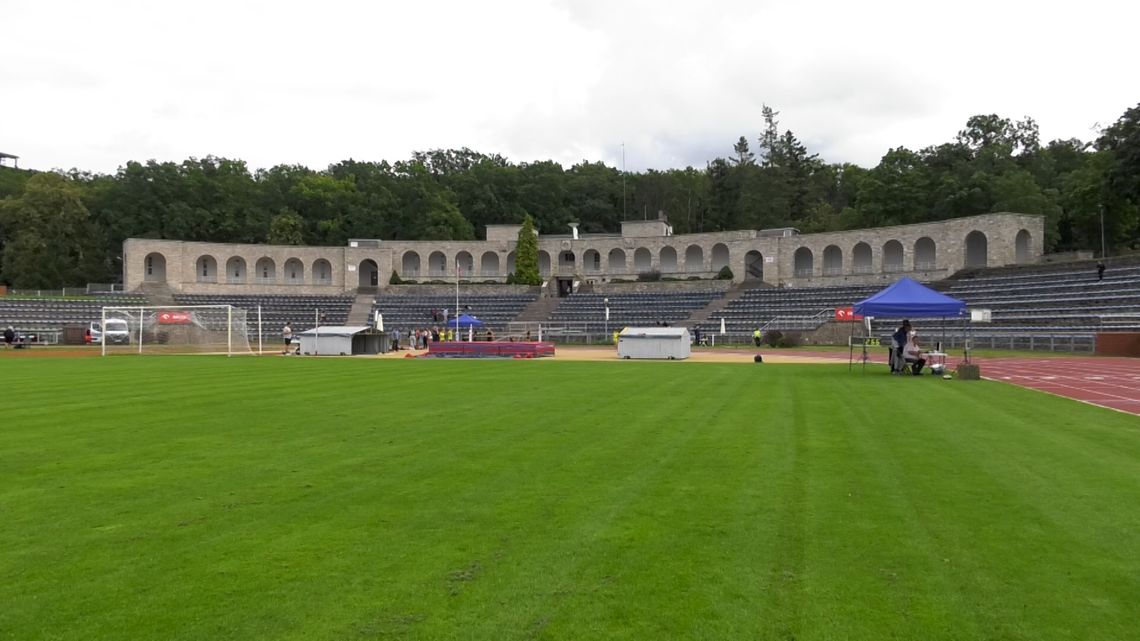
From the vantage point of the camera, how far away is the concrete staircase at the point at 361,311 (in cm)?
6756

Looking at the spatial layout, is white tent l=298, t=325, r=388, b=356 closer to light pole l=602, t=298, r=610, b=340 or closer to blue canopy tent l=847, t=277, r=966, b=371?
light pole l=602, t=298, r=610, b=340

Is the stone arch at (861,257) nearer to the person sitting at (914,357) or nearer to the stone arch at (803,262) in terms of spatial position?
the stone arch at (803,262)

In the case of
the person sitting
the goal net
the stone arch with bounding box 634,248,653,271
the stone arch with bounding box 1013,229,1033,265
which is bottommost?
the person sitting

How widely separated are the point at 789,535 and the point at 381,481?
3.91 metres

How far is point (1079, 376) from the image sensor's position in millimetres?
22484

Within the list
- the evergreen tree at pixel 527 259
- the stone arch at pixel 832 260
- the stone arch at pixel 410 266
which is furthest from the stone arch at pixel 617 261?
the stone arch at pixel 410 266

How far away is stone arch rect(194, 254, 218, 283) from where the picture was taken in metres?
78.5

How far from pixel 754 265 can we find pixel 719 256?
4233mm

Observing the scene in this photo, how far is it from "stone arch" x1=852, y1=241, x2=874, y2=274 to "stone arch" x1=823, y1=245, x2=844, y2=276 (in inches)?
48.8

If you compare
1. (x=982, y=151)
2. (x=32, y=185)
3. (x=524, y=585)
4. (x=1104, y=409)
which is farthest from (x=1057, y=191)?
(x=32, y=185)

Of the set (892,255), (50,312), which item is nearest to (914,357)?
(892,255)

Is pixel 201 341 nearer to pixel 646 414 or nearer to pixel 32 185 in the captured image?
pixel 646 414

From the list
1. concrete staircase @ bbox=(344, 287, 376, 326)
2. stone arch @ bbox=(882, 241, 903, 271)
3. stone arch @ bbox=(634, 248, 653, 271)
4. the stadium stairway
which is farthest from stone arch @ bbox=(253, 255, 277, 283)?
stone arch @ bbox=(882, 241, 903, 271)

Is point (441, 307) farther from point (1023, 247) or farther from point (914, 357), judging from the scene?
point (914, 357)
